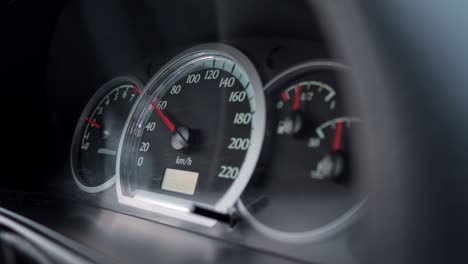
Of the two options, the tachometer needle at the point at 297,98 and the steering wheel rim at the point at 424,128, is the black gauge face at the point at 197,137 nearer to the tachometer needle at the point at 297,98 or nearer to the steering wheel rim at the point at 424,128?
the tachometer needle at the point at 297,98

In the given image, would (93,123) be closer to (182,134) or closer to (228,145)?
(182,134)

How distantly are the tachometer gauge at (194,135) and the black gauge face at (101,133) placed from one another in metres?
0.14

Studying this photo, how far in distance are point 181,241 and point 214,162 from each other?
1.03 ft

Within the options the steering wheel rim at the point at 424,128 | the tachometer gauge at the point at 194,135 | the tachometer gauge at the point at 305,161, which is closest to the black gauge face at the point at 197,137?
the tachometer gauge at the point at 194,135

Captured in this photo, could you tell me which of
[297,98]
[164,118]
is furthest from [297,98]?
[164,118]

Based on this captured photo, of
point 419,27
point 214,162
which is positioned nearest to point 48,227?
point 214,162

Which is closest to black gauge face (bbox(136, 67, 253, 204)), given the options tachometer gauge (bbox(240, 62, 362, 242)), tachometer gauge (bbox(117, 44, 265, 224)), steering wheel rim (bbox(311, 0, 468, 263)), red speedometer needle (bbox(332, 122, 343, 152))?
tachometer gauge (bbox(117, 44, 265, 224))

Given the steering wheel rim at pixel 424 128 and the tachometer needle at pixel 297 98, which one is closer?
the steering wheel rim at pixel 424 128

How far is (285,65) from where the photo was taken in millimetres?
1783

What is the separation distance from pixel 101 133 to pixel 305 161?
109 cm

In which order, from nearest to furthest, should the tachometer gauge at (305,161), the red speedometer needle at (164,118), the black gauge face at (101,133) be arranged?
the tachometer gauge at (305,161)
the red speedometer needle at (164,118)
the black gauge face at (101,133)

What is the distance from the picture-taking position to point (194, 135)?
1.96 metres

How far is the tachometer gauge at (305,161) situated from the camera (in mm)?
1441

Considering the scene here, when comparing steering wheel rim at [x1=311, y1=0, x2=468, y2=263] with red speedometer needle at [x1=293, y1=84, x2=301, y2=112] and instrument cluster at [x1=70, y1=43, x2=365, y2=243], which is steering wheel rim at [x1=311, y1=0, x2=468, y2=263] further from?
red speedometer needle at [x1=293, y1=84, x2=301, y2=112]
